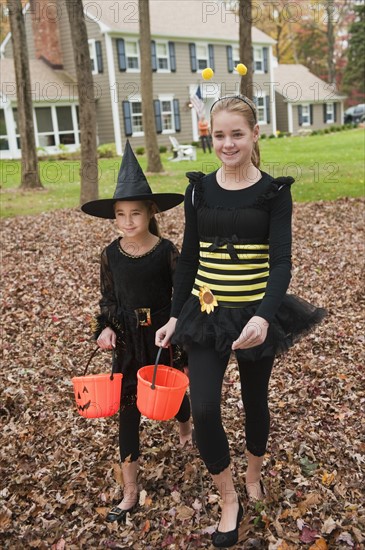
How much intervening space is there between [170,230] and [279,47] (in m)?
46.2

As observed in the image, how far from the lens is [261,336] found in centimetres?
245

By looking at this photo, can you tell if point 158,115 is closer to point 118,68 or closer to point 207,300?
point 118,68

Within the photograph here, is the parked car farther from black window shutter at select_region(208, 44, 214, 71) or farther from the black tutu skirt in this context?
the black tutu skirt

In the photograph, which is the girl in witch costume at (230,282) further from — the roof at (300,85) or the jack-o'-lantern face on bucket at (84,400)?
the roof at (300,85)

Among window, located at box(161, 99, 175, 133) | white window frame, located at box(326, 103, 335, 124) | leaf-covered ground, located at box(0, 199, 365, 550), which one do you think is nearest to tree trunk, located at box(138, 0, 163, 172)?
leaf-covered ground, located at box(0, 199, 365, 550)

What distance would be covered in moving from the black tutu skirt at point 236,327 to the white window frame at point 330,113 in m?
42.0

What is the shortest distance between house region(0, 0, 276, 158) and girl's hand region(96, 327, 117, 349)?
23.5 meters

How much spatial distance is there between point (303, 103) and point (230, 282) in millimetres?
39327

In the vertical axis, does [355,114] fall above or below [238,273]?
above

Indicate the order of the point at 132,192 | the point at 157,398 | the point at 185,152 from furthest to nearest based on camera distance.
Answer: the point at 185,152
the point at 132,192
the point at 157,398

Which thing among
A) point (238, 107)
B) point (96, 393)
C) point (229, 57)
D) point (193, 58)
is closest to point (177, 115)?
point (193, 58)

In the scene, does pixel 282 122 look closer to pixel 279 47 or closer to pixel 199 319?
pixel 279 47

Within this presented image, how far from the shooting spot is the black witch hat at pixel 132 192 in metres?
2.94

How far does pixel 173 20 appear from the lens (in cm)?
3064
